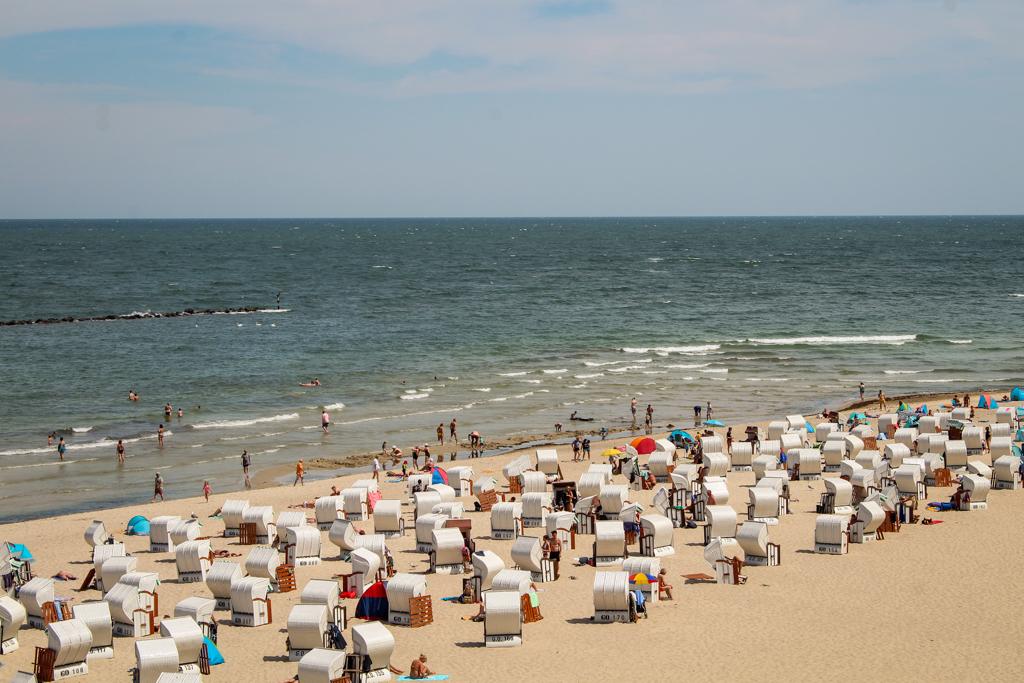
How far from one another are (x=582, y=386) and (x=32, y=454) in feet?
90.1

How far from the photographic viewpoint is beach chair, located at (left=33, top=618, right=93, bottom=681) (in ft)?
64.7

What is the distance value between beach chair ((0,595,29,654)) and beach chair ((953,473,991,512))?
24070 mm

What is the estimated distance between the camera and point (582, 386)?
191 ft

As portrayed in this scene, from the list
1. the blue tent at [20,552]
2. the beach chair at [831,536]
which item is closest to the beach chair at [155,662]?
the blue tent at [20,552]

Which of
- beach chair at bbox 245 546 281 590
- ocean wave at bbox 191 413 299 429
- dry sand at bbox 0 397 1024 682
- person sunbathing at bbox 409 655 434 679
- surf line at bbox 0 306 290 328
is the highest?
surf line at bbox 0 306 290 328

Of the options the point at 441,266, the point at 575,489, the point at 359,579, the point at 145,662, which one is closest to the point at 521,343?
the point at 575,489

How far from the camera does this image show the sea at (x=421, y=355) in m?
46.3

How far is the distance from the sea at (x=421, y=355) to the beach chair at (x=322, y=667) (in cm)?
2016

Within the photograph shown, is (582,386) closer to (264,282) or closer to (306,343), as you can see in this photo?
(306,343)

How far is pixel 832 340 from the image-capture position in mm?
74188

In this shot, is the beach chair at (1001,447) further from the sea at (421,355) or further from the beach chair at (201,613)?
the beach chair at (201,613)

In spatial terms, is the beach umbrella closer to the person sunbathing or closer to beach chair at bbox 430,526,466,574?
beach chair at bbox 430,526,466,574

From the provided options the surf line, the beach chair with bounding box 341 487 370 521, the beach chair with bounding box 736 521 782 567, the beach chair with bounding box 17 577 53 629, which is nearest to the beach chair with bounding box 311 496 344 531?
the beach chair with bounding box 341 487 370 521

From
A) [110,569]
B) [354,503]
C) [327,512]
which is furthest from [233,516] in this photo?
[110,569]
